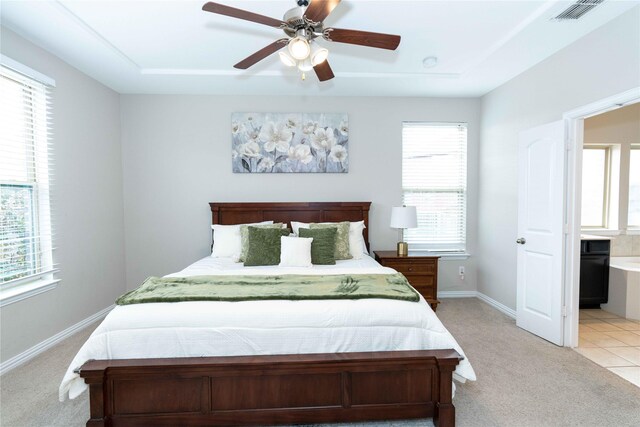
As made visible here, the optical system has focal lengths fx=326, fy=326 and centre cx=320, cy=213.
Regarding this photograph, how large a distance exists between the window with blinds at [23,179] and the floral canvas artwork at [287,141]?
190 centimetres

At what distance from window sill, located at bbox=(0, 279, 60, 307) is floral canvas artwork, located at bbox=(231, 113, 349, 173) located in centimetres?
221

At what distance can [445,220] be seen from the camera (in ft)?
14.7

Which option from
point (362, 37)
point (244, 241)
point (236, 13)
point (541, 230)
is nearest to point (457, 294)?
point (541, 230)

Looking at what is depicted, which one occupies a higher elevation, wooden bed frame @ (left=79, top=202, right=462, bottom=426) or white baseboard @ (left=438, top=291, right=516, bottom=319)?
wooden bed frame @ (left=79, top=202, right=462, bottom=426)

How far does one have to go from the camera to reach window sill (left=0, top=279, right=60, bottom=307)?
257 cm

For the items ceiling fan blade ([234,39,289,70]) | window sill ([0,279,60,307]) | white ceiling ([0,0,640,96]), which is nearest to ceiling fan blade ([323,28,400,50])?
ceiling fan blade ([234,39,289,70])

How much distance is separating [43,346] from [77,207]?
1343mm

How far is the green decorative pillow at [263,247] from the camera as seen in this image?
3227 mm

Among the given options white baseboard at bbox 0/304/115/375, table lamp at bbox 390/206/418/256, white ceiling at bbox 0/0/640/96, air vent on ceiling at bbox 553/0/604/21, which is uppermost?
white ceiling at bbox 0/0/640/96

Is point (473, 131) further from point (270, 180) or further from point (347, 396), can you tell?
point (347, 396)

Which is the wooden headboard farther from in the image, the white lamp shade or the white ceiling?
the white ceiling

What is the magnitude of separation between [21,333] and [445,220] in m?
4.66

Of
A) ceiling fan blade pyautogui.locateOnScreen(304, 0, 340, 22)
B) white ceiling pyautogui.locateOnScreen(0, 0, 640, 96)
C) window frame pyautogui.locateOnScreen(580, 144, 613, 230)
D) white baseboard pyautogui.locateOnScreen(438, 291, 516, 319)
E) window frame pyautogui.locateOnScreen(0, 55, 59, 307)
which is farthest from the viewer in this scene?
window frame pyautogui.locateOnScreen(580, 144, 613, 230)

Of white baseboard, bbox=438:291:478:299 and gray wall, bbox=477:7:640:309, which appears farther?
white baseboard, bbox=438:291:478:299
